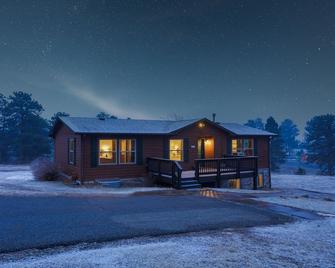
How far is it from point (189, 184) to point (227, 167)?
4.28 m

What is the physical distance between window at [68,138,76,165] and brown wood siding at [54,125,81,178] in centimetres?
28

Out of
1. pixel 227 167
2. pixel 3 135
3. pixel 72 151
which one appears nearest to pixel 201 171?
pixel 227 167

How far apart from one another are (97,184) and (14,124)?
33.1m

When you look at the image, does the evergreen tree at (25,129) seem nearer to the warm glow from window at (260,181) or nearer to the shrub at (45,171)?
the shrub at (45,171)

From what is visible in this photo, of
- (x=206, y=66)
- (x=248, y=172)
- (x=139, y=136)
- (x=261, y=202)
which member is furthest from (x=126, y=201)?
(x=206, y=66)

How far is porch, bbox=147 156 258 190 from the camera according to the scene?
57.0 ft

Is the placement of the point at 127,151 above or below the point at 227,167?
above

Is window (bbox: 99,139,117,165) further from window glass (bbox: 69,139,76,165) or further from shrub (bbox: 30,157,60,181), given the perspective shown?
shrub (bbox: 30,157,60,181)

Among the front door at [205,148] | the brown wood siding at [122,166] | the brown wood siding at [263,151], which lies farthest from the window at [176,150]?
the brown wood siding at [263,151]

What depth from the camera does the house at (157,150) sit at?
726 inches

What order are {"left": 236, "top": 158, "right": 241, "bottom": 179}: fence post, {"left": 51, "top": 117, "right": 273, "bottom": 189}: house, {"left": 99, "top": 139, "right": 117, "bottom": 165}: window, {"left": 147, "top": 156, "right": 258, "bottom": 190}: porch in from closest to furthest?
1. {"left": 147, "top": 156, "right": 258, "bottom": 190}: porch
2. {"left": 51, "top": 117, "right": 273, "bottom": 189}: house
3. {"left": 99, "top": 139, "right": 117, "bottom": 165}: window
4. {"left": 236, "top": 158, "right": 241, "bottom": 179}: fence post

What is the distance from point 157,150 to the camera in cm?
2078

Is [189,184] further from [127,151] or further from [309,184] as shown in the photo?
[309,184]

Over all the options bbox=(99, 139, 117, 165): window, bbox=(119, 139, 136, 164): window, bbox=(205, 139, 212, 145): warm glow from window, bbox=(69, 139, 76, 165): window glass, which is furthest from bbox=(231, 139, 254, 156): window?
bbox=(69, 139, 76, 165): window glass
